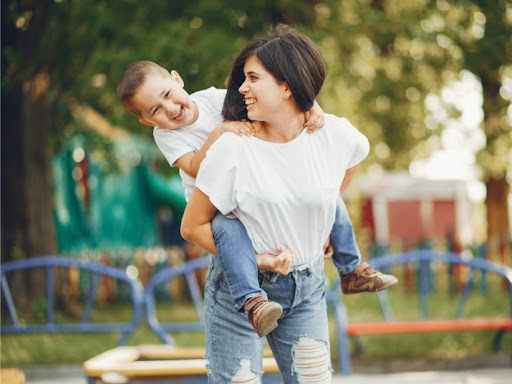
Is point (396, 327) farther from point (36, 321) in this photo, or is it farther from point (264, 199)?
point (36, 321)

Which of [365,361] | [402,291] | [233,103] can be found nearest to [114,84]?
[365,361]

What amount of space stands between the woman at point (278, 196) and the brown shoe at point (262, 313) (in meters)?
0.15

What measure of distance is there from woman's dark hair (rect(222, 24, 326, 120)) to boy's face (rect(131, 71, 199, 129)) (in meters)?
0.25

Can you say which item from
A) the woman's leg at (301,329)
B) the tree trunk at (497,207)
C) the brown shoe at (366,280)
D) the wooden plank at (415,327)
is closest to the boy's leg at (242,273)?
the woman's leg at (301,329)

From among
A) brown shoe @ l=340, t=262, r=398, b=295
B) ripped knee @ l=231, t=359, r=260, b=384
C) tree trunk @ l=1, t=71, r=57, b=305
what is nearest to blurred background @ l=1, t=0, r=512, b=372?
tree trunk @ l=1, t=71, r=57, b=305

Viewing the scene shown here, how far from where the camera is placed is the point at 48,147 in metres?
8.02

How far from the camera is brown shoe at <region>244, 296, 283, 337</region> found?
1984 mm

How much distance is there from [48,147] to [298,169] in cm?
657

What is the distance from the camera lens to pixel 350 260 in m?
2.52

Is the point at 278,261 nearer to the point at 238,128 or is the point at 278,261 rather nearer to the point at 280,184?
the point at 280,184

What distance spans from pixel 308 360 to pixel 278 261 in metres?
0.41

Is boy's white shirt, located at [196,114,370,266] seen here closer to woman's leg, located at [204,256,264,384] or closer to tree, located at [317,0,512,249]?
woman's leg, located at [204,256,264,384]

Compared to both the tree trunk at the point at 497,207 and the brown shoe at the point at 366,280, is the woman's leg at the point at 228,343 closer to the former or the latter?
the brown shoe at the point at 366,280

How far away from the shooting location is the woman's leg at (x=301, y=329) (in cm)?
219
